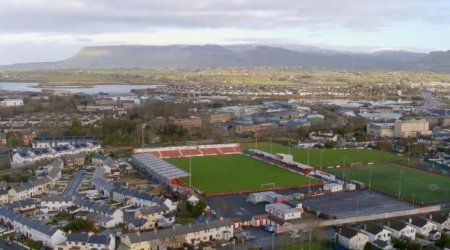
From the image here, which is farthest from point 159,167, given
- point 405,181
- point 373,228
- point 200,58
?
point 200,58

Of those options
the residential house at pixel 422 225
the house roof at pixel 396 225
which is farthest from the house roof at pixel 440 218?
the house roof at pixel 396 225

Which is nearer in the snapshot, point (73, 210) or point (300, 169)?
point (73, 210)

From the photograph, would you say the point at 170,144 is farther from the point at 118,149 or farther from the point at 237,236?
the point at 237,236

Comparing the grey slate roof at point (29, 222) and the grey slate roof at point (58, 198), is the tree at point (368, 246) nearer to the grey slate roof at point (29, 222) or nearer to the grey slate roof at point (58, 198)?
the grey slate roof at point (29, 222)

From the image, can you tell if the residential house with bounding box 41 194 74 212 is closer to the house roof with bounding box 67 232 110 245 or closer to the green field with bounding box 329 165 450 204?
the house roof with bounding box 67 232 110 245

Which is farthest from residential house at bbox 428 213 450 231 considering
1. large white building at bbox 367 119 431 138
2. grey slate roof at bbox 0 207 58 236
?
large white building at bbox 367 119 431 138

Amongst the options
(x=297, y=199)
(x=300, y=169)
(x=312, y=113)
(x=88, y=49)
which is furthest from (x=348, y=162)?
(x=88, y=49)
